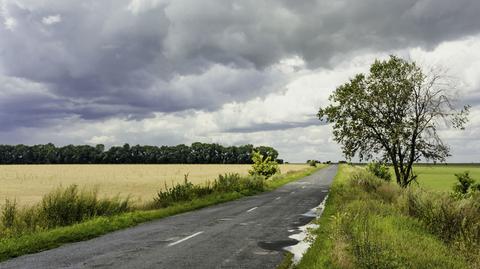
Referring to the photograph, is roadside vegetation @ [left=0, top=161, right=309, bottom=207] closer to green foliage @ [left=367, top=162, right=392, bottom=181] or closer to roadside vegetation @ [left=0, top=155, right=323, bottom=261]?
roadside vegetation @ [left=0, top=155, right=323, bottom=261]

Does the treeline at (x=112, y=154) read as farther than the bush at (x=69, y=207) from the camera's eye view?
Yes

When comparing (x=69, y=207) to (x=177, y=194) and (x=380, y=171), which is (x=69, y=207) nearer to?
(x=177, y=194)

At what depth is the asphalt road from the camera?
29.5 feet

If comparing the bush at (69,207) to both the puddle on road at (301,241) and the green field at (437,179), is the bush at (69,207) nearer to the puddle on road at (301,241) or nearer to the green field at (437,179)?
the puddle on road at (301,241)

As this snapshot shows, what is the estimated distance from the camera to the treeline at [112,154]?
15612cm

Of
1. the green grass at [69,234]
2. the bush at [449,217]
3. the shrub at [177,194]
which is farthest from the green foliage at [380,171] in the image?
the green grass at [69,234]

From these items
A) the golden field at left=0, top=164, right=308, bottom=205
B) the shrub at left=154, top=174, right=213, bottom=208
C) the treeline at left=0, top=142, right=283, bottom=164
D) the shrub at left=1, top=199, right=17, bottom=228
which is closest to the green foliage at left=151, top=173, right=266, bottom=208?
the shrub at left=154, top=174, right=213, bottom=208

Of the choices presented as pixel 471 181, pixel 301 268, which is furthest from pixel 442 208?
pixel 471 181

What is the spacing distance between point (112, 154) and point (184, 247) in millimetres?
153270

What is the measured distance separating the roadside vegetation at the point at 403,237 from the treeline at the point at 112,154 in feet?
435

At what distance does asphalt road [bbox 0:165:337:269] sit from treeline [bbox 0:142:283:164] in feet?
437

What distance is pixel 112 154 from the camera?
15675 cm

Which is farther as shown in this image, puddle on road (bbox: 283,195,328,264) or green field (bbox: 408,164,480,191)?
green field (bbox: 408,164,480,191)

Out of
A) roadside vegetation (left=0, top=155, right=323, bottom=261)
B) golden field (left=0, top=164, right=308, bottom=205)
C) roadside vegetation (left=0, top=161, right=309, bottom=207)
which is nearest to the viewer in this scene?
roadside vegetation (left=0, top=155, right=323, bottom=261)
